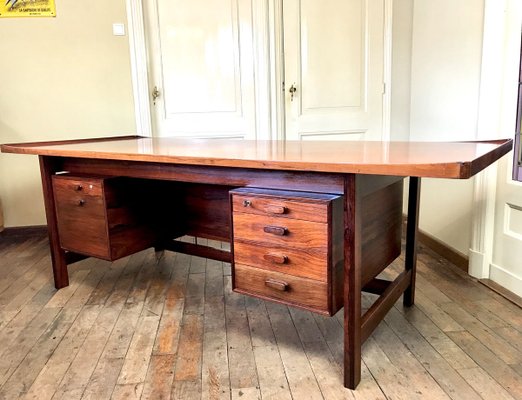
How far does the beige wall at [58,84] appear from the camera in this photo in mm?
2986

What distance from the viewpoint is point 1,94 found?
3014mm

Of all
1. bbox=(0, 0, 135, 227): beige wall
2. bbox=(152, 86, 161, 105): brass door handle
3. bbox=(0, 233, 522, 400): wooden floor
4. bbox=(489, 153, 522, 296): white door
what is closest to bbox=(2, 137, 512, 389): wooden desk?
bbox=(0, 233, 522, 400): wooden floor

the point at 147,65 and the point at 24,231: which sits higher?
the point at 147,65

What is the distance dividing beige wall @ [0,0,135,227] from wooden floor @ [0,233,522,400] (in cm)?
108

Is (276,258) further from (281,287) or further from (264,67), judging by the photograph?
(264,67)

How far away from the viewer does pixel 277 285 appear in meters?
1.44

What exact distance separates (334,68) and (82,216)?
2.04 metres

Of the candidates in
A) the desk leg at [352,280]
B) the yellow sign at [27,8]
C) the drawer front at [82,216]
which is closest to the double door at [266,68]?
the yellow sign at [27,8]

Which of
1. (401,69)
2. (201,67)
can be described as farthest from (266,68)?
(401,69)

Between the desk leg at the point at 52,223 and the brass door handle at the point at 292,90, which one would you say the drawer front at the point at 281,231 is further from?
the brass door handle at the point at 292,90

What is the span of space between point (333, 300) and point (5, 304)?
5.35 ft

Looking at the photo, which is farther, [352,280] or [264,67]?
[264,67]

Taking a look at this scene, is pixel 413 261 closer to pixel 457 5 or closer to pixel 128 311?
pixel 128 311

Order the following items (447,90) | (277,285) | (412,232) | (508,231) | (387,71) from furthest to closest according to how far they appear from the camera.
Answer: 1. (387,71)
2. (447,90)
3. (508,231)
4. (412,232)
5. (277,285)
